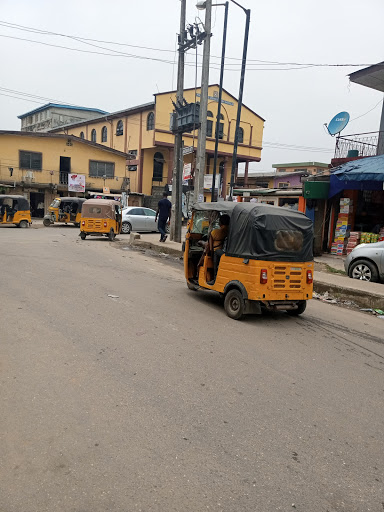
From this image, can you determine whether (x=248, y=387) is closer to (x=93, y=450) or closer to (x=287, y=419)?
(x=287, y=419)

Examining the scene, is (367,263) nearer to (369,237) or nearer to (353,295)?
(353,295)

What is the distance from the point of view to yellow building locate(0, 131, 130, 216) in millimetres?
35469

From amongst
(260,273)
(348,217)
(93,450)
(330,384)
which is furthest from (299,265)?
(348,217)

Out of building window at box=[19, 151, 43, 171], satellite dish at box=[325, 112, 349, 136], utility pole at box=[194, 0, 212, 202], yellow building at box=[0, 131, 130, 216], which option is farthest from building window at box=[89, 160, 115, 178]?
satellite dish at box=[325, 112, 349, 136]

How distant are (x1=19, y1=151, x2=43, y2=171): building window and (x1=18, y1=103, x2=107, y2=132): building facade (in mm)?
24565

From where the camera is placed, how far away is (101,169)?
40438mm

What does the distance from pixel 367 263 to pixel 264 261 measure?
527 cm

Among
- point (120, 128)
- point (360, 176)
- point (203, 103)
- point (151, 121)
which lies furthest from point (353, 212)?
point (120, 128)

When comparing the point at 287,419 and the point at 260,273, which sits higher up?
the point at 260,273

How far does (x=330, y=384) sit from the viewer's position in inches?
171

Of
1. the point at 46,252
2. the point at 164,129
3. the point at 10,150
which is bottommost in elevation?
Answer: the point at 46,252

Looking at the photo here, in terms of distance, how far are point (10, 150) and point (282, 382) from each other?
1466 inches

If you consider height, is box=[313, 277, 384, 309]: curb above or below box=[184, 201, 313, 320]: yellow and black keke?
below

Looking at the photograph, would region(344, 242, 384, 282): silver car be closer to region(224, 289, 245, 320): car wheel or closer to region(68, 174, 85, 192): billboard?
region(224, 289, 245, 320): car wheel
